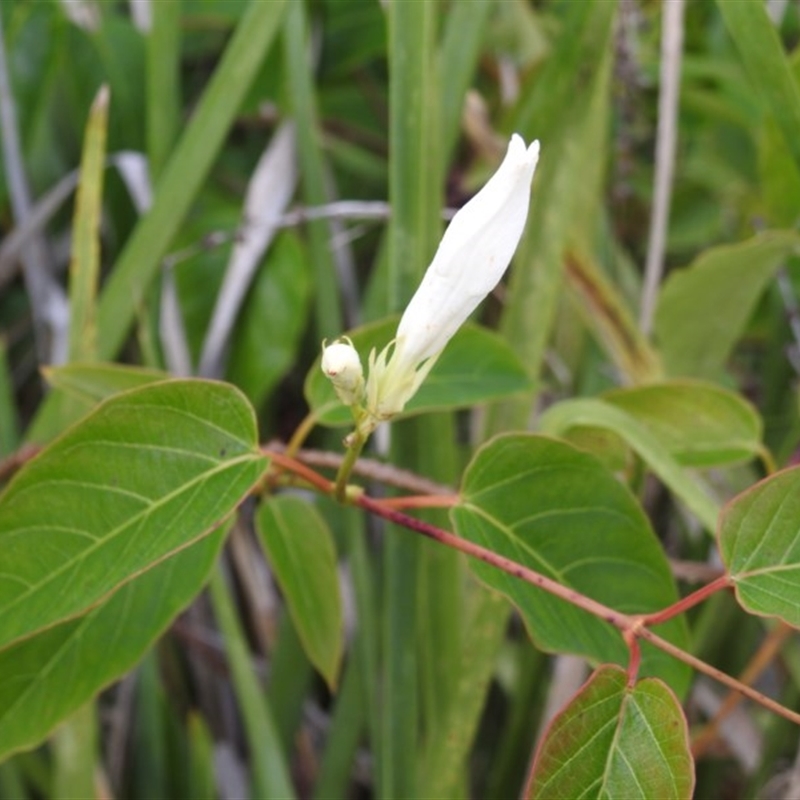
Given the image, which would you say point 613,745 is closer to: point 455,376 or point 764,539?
point 764,539

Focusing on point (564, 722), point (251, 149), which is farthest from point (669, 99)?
point (564, 722)

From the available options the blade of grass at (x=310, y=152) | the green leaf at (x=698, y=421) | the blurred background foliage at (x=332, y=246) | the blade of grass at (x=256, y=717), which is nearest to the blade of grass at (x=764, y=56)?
the blurred background foliage at (x=332, y=246)

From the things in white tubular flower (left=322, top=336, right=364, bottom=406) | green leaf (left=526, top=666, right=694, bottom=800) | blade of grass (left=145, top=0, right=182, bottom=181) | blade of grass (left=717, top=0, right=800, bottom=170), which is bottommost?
green leaf (left=526, top=666, right=694, bottom=800)

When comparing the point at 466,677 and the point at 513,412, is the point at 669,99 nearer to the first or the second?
the point at 513,412

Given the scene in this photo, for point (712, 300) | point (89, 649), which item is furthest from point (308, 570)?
point (712, 300)

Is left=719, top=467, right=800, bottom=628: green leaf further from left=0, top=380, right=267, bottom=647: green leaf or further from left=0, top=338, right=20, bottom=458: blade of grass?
left=0, top=338, right=20, bottom=458: blade of grass

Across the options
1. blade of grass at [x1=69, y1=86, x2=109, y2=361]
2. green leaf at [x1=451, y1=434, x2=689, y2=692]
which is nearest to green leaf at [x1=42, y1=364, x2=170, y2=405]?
blade of grass at [x1=69, y1=86, x2=109, y2=361]
